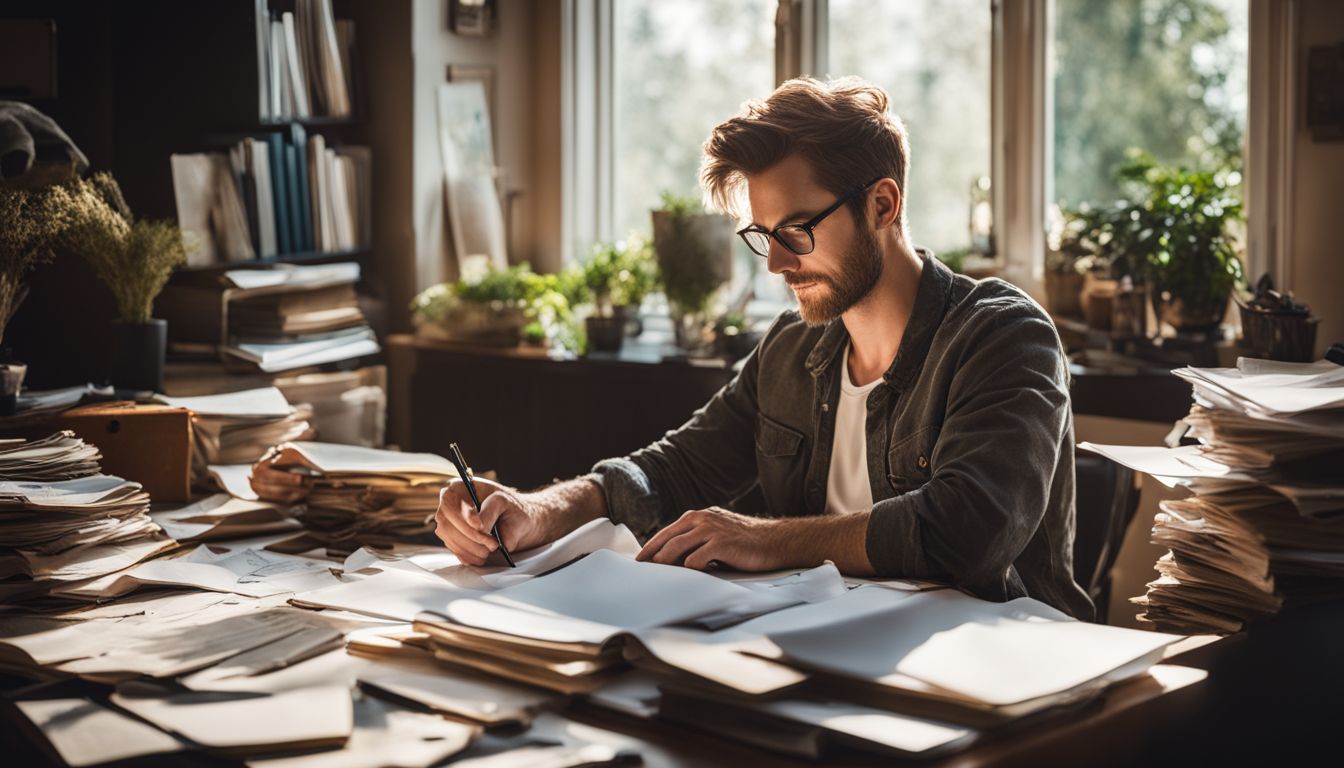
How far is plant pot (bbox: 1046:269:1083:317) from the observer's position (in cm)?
350

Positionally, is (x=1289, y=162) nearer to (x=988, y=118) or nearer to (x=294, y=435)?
(x=988, y=118)

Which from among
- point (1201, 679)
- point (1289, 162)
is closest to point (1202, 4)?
point (1289, 162)

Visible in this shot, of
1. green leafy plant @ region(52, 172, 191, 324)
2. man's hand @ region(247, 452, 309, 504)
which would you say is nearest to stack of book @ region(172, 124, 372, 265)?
green leafy plant @ region(52, 172, 191, 324)

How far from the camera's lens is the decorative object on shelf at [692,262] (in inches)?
153

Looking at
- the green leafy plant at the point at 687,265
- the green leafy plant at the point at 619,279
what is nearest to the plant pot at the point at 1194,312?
the green leafy plant at the point at 687,265

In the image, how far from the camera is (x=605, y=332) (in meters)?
3.97

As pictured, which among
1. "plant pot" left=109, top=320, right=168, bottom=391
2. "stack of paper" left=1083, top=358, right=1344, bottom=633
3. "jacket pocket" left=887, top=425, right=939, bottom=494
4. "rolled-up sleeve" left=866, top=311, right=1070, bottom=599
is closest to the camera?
"stack of paper" left=1083, top=358, right=1344, bottom=633

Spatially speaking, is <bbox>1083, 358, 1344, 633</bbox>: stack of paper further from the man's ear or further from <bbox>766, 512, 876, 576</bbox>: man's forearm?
the man's ear

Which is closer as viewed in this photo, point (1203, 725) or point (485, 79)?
point (1203, 725)

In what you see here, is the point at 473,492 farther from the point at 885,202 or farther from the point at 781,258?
the point at 885,202

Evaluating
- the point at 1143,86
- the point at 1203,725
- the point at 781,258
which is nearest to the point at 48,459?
the point at 781,258

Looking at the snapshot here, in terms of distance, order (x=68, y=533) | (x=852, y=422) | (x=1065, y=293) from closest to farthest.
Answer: (x=68, y=533) → (x=852, y=422) → (x=1065, y=293)

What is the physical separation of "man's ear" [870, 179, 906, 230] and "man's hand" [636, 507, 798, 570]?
620 millimetres

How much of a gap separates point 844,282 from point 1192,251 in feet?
4.48
